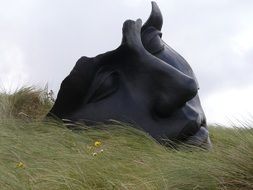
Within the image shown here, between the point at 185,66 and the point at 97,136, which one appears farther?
the point at 185,66

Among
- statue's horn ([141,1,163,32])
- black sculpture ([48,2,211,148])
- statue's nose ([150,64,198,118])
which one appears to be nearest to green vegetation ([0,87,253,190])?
black sculpture ([48,2,211,148])

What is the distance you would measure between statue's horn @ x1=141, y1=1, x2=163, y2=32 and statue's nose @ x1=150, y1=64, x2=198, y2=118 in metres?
0.90

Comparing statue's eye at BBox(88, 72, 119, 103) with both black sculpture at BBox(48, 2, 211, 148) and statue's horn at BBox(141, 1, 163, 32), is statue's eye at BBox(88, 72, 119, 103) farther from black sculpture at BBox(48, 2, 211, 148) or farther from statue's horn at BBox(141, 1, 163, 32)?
statue's horn at BBox(141, 1, 163, 32)

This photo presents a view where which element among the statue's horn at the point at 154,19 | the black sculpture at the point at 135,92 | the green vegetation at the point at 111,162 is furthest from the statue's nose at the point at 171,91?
the statue's horn at the point at 154,19

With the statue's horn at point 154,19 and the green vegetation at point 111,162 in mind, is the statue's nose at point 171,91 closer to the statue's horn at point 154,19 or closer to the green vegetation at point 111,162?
the green vegetation at point 111,162

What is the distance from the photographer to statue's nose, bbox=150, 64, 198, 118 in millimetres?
5707

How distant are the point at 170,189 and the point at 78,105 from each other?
237cm

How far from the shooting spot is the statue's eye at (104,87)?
19.0ft

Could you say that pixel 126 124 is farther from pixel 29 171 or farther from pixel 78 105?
pixel 29 171

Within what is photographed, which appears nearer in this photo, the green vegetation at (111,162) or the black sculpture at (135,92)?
the green vegetation at (111,162)

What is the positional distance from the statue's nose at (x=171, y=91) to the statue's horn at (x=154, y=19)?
0.90 meters

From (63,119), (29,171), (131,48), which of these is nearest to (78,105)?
(63,119)

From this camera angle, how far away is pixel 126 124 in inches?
226

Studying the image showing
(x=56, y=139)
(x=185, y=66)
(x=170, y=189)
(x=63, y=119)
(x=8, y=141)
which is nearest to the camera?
(x=170, y=189)
